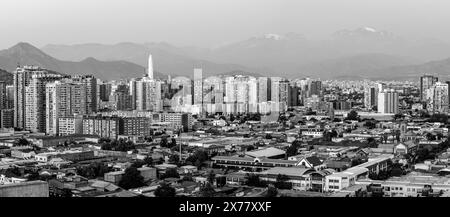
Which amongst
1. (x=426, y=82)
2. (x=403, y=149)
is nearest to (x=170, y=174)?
(x=403, y=149)

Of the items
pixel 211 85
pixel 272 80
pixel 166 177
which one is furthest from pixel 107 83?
pixel 166 177

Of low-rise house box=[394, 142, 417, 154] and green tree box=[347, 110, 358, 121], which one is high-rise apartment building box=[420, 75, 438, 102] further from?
low-rise house box=[394, 142, 417, 154]

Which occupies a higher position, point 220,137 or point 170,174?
point 220,137

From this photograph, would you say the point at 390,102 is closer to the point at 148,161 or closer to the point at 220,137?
the point at 220,137

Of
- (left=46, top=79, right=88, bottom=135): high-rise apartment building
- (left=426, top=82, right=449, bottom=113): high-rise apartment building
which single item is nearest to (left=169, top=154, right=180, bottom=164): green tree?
(left=46, top=79, right=88, bottom=135): high-rise apartment building

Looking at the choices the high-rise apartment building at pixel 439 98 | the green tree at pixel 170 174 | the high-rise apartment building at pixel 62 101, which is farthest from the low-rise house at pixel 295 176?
the high-rise apartment building at pixel 439 98

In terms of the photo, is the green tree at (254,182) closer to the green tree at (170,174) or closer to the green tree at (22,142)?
the green tree at (170,174)
